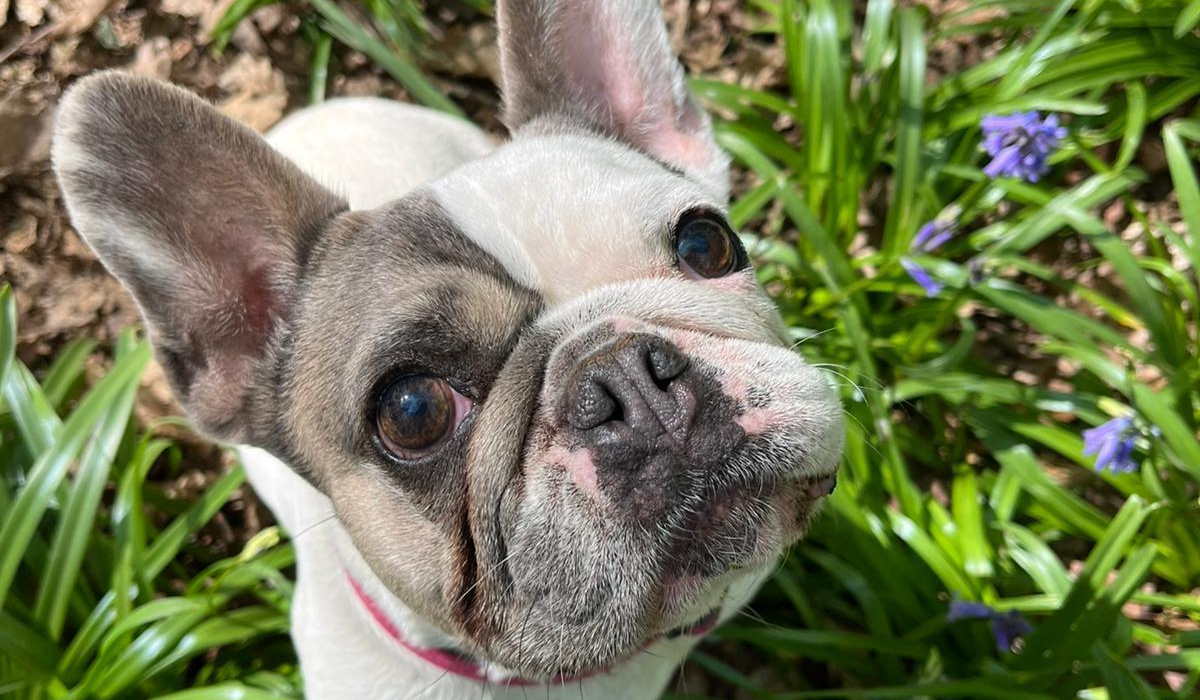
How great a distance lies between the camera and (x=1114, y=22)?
418cm

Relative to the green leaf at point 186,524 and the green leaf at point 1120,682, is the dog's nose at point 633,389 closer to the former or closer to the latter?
the green leaf at point 1120,682

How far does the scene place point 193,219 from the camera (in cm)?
237

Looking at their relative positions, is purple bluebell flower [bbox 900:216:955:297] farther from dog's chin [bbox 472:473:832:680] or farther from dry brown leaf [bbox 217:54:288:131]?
dry brown leaf [bbox 217:54:288:131]

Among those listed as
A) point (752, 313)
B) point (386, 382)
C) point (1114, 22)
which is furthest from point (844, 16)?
point (386, 382)

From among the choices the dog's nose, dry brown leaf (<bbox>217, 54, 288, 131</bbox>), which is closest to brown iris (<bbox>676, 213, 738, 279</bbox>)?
the dog's nose

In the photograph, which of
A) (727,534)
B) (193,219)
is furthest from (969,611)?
(193,219)

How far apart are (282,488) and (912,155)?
3270 mm

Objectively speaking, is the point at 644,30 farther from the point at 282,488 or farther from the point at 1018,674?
the point at 1018,674

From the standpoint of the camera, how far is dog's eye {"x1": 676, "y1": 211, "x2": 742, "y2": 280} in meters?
2.42

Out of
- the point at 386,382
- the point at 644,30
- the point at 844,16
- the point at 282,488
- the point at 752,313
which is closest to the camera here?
the point at 386,382

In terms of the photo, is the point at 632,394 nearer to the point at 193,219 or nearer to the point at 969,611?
the point at 193,219

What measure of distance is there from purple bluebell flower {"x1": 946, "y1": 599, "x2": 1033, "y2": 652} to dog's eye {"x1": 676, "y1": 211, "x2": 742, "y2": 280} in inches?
68.5

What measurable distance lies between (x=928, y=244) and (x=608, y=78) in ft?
6.14

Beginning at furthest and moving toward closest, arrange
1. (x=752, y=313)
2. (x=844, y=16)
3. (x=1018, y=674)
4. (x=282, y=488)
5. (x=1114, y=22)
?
1. (x=844, y=16)
2. (x=1114, y=22)
3. (x=282, y=488)
4. (x=1018, y=674)
5. (x=752, y=313)
